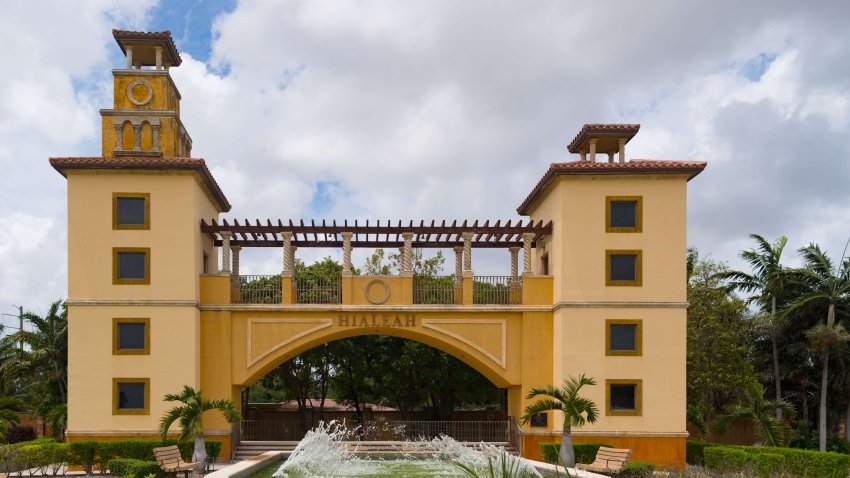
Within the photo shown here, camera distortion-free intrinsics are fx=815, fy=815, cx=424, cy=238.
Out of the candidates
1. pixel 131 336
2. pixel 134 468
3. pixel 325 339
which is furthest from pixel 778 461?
pixel 131 336

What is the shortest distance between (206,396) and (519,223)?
11408 millimetres

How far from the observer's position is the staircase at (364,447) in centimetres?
2494

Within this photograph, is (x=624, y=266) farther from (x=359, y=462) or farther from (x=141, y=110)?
(x=141, y=110)

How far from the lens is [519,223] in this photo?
26781 millimetres

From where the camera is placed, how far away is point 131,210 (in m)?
24.9

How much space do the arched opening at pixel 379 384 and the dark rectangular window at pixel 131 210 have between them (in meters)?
9.72

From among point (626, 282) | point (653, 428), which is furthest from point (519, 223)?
point (653, 428)

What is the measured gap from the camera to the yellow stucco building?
24531 millimetres

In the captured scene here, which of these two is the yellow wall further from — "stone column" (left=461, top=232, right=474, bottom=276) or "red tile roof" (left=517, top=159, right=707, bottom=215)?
"stone column" (left=461, top=232, right=474, bottom=276)

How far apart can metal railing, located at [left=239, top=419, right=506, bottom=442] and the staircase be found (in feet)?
2.90

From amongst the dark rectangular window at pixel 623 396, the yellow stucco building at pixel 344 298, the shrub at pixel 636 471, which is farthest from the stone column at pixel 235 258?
the shrub at pixel 636 471

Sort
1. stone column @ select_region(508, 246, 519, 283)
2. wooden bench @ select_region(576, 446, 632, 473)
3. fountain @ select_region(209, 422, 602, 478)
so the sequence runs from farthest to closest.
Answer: stone column @ select_region(508, 246, 519, 283), wooden bench @ select_region(576, 446, 632, 473), fountain @ select_region(209, 422, 602, 478)

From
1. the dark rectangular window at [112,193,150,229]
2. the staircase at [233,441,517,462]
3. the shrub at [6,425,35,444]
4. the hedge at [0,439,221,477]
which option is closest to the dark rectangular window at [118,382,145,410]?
the hedge at [0,439,221,477]

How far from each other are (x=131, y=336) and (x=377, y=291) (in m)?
7.60
